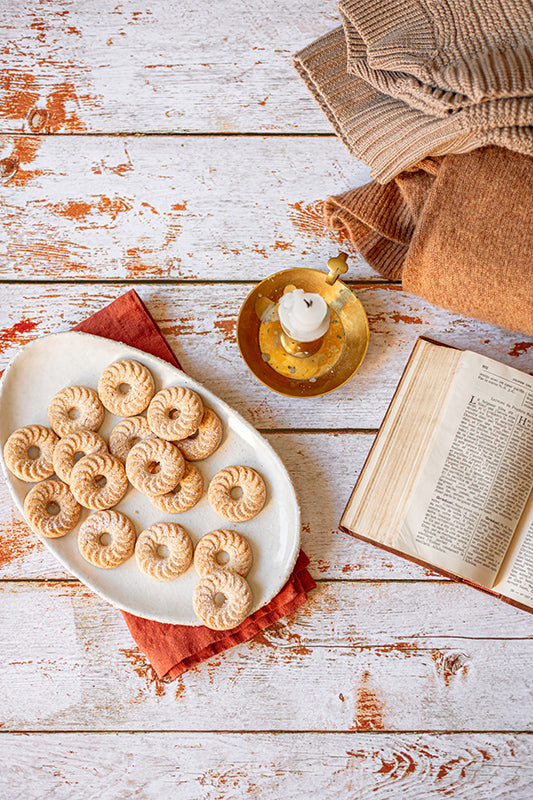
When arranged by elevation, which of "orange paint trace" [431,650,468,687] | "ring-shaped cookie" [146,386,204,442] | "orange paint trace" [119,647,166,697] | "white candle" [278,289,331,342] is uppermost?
"white candle" [278,289,331,342]

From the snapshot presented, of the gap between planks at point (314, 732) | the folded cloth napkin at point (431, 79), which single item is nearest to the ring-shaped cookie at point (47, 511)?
the gap between planks at point (314, 732)

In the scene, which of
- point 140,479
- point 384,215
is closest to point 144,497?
point 140,479

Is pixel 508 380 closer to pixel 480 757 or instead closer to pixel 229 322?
pixel 229 322

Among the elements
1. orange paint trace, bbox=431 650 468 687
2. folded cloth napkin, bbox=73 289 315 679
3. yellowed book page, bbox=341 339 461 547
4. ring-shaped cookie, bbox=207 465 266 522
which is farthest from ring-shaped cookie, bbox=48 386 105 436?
A: orange paint trace, bbox=431 650 468 687

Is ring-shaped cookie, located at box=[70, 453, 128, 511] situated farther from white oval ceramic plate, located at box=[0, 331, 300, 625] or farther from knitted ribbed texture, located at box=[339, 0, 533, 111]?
knitted ribbed texture, located at box=[339, 0, 533, 111]

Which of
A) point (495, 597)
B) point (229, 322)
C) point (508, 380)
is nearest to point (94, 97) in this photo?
point (229, 322)

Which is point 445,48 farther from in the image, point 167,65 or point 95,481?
point 95,481
